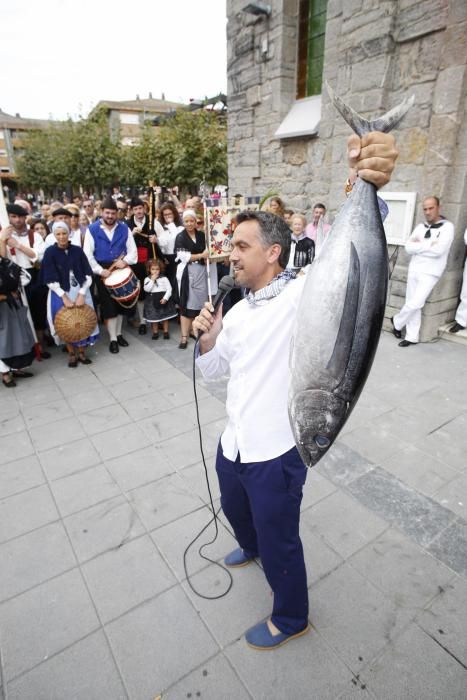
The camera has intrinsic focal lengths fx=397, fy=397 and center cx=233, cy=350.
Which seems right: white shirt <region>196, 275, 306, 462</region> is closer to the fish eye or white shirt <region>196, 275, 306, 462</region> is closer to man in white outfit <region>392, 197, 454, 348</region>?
the fish eye

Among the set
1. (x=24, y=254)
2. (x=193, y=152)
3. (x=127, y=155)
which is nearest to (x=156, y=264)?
(x=24, y=254)

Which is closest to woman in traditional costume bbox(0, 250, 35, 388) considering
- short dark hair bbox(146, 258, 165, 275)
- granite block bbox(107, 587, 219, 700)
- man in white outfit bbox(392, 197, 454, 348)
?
short dark hair bbox(146, 258, 165, 275)

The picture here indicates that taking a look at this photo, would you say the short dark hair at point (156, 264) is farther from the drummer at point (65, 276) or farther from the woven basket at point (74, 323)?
the woven basket at point (74, 323)

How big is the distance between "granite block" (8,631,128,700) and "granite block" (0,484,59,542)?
109cm

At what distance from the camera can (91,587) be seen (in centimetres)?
253

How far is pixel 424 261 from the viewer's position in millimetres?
5859

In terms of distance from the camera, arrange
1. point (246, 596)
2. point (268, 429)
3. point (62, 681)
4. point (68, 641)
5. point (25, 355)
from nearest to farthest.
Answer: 1. point (268, 429)
2. point (62, 681)
3. point (68, 641)
4. point (246, 596)
5. point (25, 355)

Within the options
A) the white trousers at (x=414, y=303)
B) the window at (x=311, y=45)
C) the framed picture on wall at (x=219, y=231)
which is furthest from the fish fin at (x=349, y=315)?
the window at (x=311, y=45)

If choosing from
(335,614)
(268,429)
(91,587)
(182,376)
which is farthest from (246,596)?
(182,376)

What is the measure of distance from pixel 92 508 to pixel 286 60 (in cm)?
854

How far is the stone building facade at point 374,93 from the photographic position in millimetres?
5352

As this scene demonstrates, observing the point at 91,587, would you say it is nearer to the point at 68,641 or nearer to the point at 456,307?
the point at 68,641

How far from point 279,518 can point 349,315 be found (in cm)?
113

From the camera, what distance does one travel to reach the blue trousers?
1.86 meters
